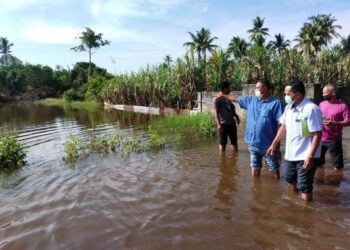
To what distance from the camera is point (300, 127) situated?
4.84m

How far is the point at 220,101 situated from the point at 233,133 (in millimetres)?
873

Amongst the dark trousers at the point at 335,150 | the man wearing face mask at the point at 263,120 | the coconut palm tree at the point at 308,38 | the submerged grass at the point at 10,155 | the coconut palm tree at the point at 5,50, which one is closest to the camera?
the man wearing face mask at the point at 263,120

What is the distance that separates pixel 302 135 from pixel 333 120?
188 centimetres

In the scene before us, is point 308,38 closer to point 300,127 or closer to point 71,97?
point 71,97

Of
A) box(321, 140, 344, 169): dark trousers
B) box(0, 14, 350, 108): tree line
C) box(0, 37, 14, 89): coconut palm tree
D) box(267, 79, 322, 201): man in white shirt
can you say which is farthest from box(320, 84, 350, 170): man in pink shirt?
box(0, 37, 14, 89): coconut palm tree

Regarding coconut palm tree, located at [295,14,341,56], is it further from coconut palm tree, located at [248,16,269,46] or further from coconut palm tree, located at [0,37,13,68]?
coconut palm tree, located at [0,37,13,68]

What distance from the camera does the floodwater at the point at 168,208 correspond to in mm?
4270

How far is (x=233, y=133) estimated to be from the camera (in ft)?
29.7

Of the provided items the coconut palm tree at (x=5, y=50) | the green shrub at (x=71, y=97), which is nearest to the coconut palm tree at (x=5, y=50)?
the coconut palm tree at (x=5, y=50)

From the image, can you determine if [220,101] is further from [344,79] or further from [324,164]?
[344,79]

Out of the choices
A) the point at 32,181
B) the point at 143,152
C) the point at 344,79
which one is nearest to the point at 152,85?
the point at 344,79

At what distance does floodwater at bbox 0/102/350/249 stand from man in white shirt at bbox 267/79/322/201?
0.45m

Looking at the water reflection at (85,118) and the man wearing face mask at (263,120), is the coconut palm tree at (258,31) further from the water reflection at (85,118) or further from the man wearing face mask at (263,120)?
the man wearing face mask at (263,120)

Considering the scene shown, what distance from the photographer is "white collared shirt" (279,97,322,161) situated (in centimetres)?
471
